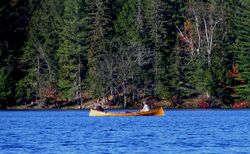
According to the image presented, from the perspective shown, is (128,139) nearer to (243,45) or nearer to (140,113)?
(140,113)

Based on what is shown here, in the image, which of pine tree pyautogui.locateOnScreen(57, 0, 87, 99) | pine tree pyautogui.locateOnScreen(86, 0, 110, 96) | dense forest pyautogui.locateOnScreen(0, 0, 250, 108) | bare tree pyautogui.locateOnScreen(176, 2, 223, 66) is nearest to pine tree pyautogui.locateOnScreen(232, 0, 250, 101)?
dense forest pyautogui.locateOnScreen(0, 0, 250, 108)

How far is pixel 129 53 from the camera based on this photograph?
128875 millimetres

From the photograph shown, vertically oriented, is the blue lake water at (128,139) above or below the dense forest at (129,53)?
below

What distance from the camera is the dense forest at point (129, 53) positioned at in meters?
123

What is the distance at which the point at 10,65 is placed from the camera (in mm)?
129125

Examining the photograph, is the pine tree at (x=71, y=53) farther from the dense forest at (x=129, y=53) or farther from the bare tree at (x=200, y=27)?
the bare tree at (x=200, y=27)

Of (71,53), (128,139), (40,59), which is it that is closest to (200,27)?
(71,53)

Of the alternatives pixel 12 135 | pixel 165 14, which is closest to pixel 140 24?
pixel 165 14

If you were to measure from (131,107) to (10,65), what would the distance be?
61.3ft

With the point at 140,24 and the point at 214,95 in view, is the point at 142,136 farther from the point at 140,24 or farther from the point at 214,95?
the point at 140,24

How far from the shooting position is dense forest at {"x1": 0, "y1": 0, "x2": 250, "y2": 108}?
123 m

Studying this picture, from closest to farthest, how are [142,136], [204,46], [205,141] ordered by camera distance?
[205,141], [142,136], [204,46]

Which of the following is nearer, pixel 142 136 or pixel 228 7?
pixel 142 136

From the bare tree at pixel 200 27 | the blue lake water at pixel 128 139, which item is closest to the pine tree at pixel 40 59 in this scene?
the bare tree at pixel 200 27
